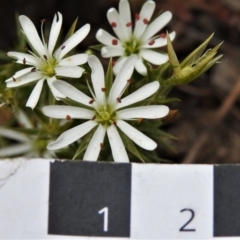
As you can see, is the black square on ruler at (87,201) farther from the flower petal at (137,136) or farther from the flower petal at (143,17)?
the flower petal at (143,17)

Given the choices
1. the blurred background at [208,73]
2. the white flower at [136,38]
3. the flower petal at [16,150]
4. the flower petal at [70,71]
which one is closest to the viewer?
the flower petal at [70,71]

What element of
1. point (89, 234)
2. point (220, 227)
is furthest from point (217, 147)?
point (89, 234)

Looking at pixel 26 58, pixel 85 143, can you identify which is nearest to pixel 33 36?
pixel 26 58

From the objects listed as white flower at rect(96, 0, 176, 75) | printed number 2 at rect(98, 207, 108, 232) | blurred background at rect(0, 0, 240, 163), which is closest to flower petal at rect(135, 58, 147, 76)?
white flower at rect(96, 0, 176, 75)

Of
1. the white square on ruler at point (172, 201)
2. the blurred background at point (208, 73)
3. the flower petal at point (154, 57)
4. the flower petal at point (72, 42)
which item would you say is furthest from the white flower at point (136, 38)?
the blurred background at point (208, 73)

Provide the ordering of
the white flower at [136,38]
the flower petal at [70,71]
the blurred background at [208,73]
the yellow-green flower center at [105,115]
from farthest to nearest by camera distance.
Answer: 1. the blurred background at [208,73]
2. the white flower at [136,38]
3. the yellow-green flower center at [105,115]
4. the flower petal at [70,71]

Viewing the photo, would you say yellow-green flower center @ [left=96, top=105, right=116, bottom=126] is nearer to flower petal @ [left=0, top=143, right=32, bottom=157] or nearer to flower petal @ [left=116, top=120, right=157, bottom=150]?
flower petal @ [left=116, top=120, right=157, bottom=150]

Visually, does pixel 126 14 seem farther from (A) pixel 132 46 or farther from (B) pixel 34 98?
(B) pixel 34 98
